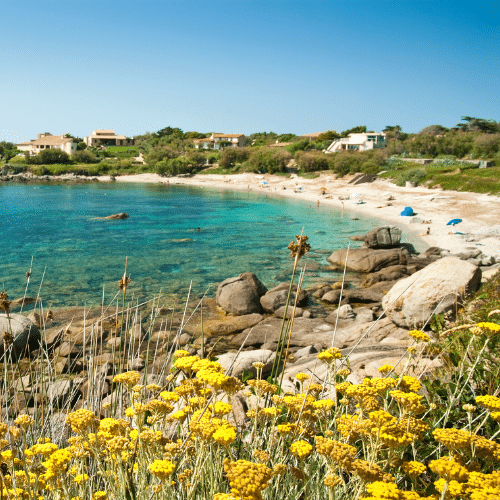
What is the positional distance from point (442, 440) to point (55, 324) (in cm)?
1238

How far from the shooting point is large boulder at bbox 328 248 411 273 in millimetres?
18734

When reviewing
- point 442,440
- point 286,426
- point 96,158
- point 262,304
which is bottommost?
point 262,304

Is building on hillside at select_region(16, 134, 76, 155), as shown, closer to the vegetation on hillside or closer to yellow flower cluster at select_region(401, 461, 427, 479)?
the vegetation on hillside

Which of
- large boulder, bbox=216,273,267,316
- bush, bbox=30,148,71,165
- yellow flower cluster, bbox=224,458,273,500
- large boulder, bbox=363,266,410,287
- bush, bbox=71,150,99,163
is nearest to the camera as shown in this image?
yellow flower cluster, bbox=224,458,273,500

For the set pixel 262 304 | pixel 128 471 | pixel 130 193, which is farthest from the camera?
pixel 130 193

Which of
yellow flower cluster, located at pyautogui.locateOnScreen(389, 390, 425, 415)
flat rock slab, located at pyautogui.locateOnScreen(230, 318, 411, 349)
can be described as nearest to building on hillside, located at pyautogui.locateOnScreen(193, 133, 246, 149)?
flat rock slab, located at pyautogui.locateOnScreen(230, 318, 411, 349)

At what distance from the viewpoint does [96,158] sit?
92.6 m

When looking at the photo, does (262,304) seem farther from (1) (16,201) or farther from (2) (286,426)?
(1) (16,201)

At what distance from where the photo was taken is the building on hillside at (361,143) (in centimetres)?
7494

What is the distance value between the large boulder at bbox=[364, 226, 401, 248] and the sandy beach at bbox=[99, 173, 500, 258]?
105 inches

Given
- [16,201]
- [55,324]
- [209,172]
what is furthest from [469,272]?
[209,172]

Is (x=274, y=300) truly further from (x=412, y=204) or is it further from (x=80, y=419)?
(x=412, y=204)

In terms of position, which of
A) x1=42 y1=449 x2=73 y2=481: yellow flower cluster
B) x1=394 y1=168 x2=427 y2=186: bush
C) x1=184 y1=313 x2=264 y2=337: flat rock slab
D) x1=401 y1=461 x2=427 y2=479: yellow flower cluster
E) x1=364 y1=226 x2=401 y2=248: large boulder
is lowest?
x1=184 y1=313 x2=264 y2=337: flat rock slab

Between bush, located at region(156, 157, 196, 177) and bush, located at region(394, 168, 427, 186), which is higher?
bush, located at region(156, 157, 196, 177)
